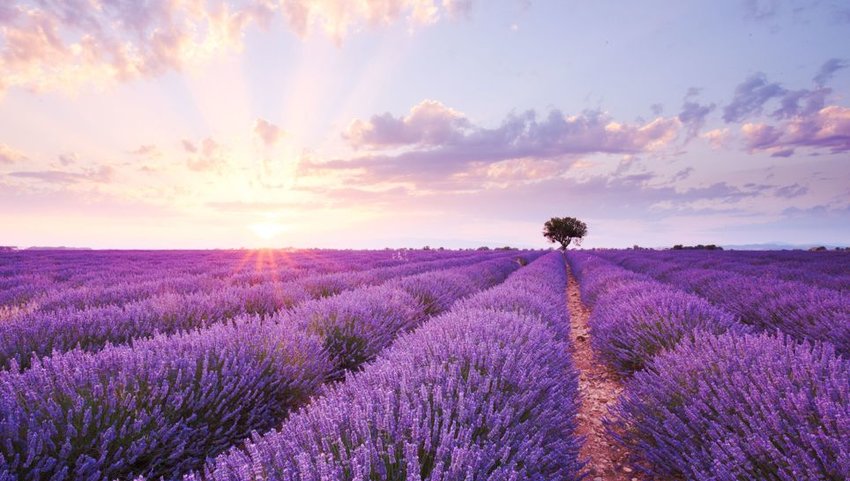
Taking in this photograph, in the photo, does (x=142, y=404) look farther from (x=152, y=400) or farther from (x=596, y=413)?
(x=596, y=413)

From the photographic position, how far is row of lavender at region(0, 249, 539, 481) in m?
1.77

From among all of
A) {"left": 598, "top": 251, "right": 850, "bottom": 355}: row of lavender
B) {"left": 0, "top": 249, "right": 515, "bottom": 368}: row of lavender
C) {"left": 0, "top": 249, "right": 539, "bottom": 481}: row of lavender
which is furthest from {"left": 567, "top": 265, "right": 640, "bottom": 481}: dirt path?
{"left": 0, "top": 249, "right": 515, "bottom": 368}: row of lavender

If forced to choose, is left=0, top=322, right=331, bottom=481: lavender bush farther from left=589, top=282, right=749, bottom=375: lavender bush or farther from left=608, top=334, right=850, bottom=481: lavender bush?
left=589, top=282, right=749, bottom=375: lavender bush

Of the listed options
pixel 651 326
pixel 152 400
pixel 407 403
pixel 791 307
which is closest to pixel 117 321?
pixel 152 400

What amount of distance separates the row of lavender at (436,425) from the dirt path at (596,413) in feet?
1.01

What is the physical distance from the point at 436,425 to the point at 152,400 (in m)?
1.60

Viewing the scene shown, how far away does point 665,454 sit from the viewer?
2229 mm

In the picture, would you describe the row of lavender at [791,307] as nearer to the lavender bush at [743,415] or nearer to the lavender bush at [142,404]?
the lavender bush at [743,415]

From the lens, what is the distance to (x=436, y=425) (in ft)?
4.72

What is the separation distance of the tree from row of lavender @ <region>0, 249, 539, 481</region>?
5756 centimetres

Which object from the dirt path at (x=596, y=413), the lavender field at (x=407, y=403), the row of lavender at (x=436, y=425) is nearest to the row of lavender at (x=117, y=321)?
the lavender field at (x=407, y=403)

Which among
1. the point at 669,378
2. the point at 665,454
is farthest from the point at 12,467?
the point at 669,378

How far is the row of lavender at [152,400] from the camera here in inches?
69.6

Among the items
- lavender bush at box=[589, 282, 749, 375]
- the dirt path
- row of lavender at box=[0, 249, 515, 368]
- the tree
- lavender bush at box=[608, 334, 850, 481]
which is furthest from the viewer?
the tree
